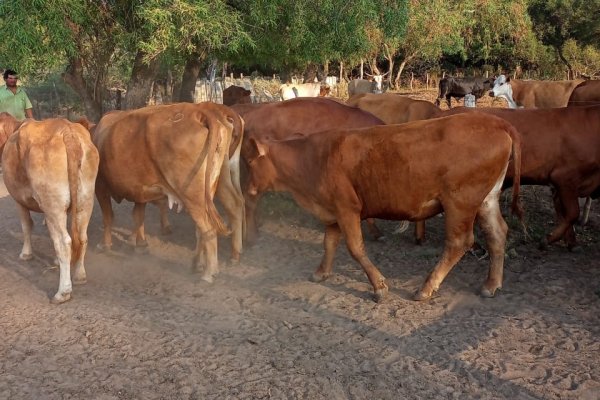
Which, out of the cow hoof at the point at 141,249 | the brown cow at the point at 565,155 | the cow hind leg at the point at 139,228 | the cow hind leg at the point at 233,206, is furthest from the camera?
the cow hind leg at the point at 139,228

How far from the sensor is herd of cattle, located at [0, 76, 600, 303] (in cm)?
519

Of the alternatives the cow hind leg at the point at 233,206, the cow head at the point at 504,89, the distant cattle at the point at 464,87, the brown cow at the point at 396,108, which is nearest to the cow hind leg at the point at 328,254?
the cow hind leg at the point at 233,206

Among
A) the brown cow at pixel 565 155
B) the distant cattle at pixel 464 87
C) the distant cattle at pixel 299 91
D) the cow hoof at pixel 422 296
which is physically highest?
the brown cow at pixel 565 155

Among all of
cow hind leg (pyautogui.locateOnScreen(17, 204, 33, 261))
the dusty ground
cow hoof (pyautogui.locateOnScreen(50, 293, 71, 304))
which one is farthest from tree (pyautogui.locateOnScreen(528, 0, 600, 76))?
cow hoof (pyautogui.locateOnScreen(50, 293, 71, 304))

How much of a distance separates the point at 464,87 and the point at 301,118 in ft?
69.5

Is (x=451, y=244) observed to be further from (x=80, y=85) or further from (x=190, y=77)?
(x=190, y=77)

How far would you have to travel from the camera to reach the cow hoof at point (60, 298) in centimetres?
556

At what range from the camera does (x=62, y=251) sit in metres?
5.62

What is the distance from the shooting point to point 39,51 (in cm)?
866

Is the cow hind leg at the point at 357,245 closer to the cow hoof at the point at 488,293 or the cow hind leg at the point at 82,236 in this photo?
the cow hoof at the point at 488,293

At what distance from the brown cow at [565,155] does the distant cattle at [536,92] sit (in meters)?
10.8

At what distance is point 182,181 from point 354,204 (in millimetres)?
1831

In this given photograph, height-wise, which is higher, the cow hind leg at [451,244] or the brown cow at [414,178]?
the brown cow at [414,178]

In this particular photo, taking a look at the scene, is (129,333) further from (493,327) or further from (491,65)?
(491,65)
